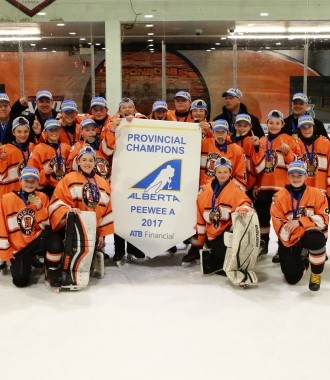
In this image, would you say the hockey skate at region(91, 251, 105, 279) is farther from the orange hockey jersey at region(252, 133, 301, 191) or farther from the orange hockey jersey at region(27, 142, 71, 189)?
the orange hockey jersey at region(252, 133, 301, 191)

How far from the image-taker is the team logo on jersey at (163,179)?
367cm

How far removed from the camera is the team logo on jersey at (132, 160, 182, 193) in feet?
12.0

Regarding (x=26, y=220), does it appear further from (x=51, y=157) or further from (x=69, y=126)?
(x=69, y=126)

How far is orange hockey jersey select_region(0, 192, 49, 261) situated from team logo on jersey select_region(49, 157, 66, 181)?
40 centimetres

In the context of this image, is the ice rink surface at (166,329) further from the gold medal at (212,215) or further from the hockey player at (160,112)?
the hockey player at (160,112)

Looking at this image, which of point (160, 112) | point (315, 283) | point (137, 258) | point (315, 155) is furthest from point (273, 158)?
point (137, 258)

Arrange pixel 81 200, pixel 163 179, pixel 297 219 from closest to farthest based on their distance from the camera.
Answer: pixel 297 219
pixel 81 200
pixel 163 179

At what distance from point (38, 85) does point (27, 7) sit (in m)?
1.23

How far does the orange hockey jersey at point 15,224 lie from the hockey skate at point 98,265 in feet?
1.37

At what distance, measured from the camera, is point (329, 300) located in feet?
9.62

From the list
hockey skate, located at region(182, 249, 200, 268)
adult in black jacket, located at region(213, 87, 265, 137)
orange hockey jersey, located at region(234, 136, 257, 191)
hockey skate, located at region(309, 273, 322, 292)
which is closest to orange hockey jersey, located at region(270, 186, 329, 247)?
hockey skate, located at region(309, 273, 322, 292)

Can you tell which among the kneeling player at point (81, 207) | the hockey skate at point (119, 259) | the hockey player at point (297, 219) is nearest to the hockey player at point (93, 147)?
the kneeling player at point (81, 207)

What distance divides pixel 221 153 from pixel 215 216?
0.52m

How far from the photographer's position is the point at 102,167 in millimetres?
3695
